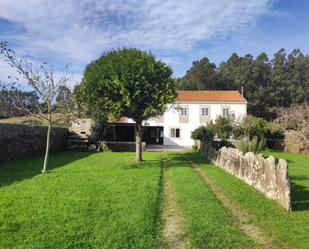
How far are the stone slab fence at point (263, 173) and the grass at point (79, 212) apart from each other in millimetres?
2963

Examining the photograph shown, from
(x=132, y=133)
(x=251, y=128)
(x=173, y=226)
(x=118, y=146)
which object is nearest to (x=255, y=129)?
(x=251, y=128)

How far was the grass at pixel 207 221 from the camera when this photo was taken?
5.48 meters

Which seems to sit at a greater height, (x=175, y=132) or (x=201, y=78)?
(x=201, y=78)

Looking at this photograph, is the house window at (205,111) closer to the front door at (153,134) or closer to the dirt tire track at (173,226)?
the front door at (153,134)

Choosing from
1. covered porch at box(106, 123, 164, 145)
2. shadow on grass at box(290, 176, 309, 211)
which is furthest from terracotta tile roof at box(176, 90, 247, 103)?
shadow on grass at box(290, 176, 309, 211)

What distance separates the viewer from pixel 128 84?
1614 centimetres

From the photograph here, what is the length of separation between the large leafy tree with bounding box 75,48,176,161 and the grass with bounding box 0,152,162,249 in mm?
5871

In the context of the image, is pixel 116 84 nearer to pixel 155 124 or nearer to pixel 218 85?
pixel 155 124

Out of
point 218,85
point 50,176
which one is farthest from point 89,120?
point 218,85

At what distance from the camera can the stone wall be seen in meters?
16.4

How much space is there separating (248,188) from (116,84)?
322 inches

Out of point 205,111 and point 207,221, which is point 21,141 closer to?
point 207,221

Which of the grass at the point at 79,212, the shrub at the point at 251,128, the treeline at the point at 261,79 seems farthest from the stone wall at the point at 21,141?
the treeline at the point at 261,79

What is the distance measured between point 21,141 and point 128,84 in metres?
6.77
